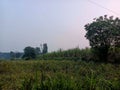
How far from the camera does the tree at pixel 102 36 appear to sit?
69.8 feet

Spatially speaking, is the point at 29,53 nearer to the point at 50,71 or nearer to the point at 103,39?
the point at 103,39

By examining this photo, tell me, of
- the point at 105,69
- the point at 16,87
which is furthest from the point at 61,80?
the point at 105,69

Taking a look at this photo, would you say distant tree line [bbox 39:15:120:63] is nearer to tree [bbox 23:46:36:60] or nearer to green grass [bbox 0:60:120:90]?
green grass [bbox 0:60:120:90]

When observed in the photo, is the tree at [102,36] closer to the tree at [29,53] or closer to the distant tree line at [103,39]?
the distant tree line at [103,39]

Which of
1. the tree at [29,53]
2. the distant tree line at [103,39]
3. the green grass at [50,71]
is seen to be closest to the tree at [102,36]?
the distant tree line at [103,39]

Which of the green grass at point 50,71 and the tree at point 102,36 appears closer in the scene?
the green grass at point 50,71

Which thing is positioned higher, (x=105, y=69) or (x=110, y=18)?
(x=110, y=18)

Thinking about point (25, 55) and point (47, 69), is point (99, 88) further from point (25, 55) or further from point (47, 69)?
point (25, 55)

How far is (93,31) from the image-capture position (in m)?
21.6

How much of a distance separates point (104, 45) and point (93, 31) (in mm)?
1225

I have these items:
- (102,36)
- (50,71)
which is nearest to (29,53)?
(102,36)

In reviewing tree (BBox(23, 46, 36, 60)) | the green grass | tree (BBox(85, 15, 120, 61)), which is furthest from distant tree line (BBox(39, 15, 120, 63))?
tree (BBox(23, 46, 36, 60))

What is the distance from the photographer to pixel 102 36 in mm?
21359

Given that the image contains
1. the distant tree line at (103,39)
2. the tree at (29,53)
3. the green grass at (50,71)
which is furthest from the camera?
the tree at (29,53)
